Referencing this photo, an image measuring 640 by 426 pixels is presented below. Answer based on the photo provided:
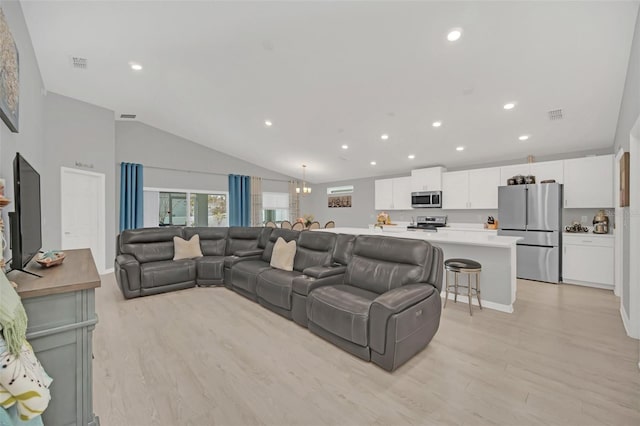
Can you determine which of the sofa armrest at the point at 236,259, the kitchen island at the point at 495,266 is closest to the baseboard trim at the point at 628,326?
the kitchen island at the point at 495,266

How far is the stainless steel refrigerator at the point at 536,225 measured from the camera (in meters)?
4.69

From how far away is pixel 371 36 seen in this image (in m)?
2.99

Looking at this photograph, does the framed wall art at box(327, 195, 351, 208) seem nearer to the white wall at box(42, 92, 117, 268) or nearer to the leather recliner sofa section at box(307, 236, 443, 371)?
the leather recliner sofa section at box(307, 236, 443, 371)

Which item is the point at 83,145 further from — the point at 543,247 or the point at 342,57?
the point at 543,247

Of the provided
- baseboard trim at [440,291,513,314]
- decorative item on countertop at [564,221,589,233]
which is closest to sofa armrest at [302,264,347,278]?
baseboard trim at [440,291,513,314]

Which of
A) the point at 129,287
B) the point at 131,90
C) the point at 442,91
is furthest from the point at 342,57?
the point at 129,287

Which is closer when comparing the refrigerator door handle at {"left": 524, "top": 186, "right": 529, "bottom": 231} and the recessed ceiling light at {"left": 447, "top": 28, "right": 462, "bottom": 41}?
the recessed ceiling light at {"left": 447, "top": 28, "right": 462, "bottom": 41}

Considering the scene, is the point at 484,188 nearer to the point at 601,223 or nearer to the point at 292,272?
the point at 601,223

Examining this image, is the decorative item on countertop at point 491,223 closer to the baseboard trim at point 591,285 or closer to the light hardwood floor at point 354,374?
the baseboard trim at point 591,285

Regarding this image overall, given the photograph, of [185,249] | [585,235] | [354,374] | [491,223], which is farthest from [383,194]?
[354,374]

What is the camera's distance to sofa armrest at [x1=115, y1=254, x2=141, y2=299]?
3.77 meters

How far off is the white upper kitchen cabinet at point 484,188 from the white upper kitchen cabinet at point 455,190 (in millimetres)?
106

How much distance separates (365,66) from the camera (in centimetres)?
354

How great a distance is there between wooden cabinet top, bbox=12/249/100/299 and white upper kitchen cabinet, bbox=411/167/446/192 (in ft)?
21.0
